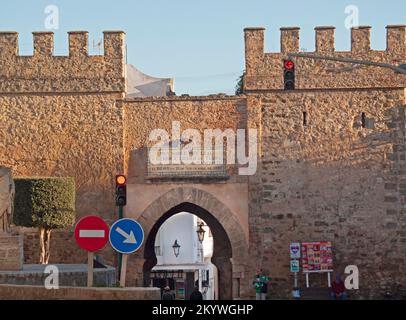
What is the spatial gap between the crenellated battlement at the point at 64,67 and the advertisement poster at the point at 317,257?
674 centimetres

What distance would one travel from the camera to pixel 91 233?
46.2ft

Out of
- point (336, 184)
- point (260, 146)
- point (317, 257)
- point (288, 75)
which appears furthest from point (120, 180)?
point (336, 184)

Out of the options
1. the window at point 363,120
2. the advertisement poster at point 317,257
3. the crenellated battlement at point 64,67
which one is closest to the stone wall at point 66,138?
the crenellated battlement at point 64,67

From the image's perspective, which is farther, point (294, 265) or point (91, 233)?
point (294, 265)

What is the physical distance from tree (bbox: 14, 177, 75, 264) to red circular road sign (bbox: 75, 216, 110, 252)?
13794 millimetres

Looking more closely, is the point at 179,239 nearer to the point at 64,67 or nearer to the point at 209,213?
the point at 209,213

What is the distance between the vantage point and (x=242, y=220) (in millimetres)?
28984

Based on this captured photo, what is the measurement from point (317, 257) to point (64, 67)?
28.3 ft

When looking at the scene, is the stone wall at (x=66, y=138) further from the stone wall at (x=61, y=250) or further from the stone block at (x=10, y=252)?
the stone block at (x=10, y=252)

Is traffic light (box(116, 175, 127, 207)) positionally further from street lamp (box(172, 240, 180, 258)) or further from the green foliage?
street lamp (box(172, 240, 180, 258))

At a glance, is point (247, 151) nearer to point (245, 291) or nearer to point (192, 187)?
point (192, 187)

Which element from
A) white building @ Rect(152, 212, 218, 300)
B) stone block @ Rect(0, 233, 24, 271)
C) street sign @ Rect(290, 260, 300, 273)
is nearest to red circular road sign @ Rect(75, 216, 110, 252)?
stone block @ Rect(0, 233, 24, 271)
